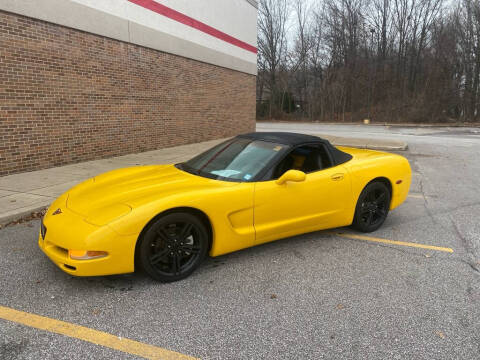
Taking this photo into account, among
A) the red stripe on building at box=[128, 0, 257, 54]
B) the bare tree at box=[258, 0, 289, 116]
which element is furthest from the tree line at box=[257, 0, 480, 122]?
the red stripe on building at box=[128, 0, 257, 54]

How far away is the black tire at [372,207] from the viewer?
4.27 meters

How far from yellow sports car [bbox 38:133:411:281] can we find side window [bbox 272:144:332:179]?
12 mm

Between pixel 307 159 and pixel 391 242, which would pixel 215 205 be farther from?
pixel 391 242

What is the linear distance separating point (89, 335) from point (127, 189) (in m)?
1.36

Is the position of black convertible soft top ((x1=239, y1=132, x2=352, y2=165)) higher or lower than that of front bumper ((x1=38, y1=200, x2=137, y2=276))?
higher

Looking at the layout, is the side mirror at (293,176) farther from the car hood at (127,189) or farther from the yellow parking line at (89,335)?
the yellow parking line at (89,335)

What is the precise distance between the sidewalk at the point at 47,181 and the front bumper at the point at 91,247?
7.35 ft

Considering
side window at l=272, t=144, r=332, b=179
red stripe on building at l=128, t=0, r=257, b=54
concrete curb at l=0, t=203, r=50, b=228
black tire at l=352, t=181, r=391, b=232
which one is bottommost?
concrete curb at l=0, t=203, r=50, b=228

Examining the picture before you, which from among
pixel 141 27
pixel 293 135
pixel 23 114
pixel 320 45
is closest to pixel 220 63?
pixel 141 27

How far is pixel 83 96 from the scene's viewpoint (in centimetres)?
853

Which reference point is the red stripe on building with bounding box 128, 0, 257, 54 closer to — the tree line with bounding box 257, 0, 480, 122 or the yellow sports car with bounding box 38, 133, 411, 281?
the yellow sports car with bounding box 38, 133, 411, 281

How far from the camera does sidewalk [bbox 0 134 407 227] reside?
4.96m

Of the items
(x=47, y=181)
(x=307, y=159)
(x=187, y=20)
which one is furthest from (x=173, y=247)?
(x=187, y=20)

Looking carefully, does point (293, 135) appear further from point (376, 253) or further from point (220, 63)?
point (220, 63)
